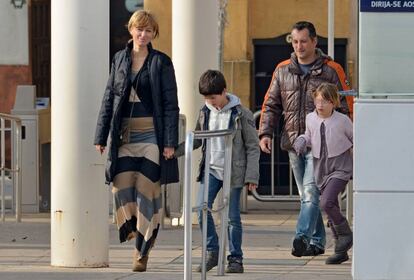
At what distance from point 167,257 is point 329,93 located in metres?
A: 1.94

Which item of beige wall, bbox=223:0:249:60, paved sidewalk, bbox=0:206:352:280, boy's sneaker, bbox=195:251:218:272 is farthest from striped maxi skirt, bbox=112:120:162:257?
beige wall, bbox=223:0:249:60

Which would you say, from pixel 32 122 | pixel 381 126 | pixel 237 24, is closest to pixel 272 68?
pixel 237 24

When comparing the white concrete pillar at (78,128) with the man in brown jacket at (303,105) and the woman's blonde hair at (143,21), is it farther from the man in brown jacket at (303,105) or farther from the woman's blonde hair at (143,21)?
the man in brown jacket at (303,105)

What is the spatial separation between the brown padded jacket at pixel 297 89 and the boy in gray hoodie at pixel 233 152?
2.59 ft

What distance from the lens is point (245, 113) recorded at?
9805 mm

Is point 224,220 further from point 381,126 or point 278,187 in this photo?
point 278,187

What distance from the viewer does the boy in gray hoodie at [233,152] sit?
965 cm

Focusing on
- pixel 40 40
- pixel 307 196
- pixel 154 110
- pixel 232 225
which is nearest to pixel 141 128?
pixel 154 110

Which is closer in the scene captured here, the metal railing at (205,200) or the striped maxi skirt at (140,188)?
the metal railing at (205,200)

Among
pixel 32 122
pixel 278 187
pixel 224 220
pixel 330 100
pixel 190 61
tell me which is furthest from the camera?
pixel 278 187

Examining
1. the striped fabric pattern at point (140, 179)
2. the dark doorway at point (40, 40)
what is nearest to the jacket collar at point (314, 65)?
the striped fabric pattern at point (140, 179)

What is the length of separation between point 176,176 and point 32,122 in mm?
4890

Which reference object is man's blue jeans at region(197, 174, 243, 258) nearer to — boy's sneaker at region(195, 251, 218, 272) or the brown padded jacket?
boy's sneaker at region(195, 251, 218, 272)

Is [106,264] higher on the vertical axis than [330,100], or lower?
lower
